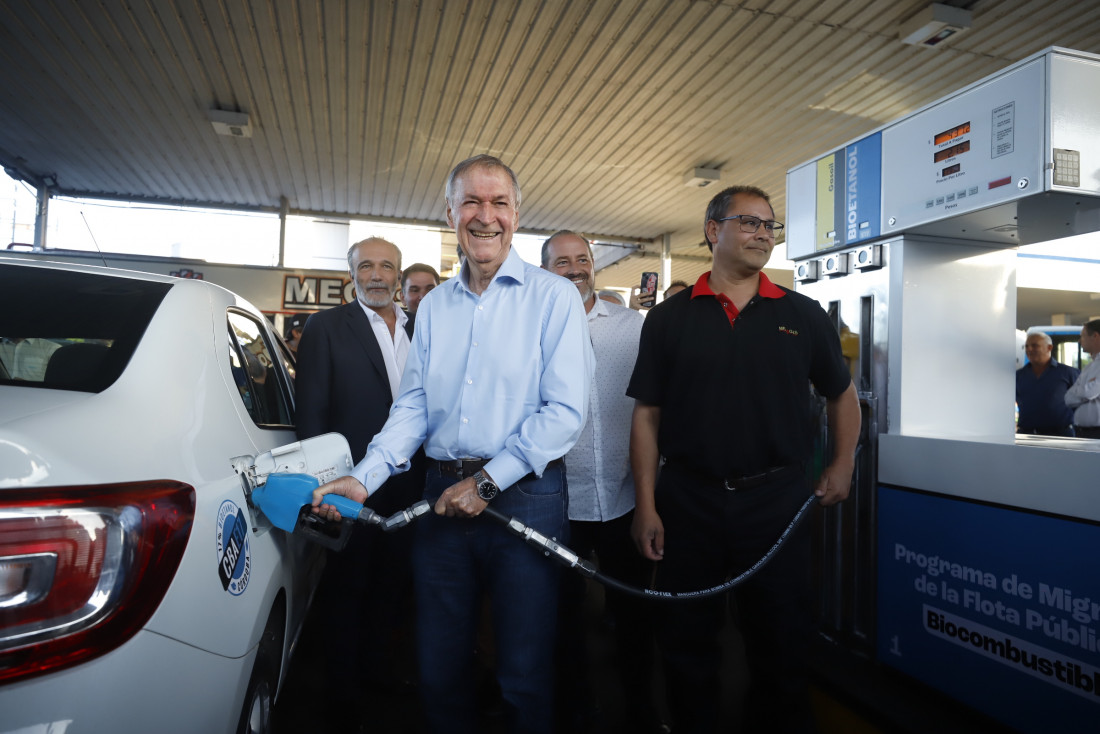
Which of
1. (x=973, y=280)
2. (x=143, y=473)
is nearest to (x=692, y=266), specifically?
(x=973, y=280)

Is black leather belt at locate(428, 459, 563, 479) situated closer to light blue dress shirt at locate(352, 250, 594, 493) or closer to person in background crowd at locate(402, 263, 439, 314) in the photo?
light blue dress shirt at locate(352, 250, 594, 493)

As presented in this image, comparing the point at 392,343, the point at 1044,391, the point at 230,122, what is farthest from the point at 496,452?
the point at 230,122

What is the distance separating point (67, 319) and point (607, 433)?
5.70 ft

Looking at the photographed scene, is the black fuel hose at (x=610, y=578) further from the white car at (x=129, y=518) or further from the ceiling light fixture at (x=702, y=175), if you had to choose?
the ceiling light fixture at (x=702, y=175)

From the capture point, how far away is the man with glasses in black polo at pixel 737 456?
2.10 metres

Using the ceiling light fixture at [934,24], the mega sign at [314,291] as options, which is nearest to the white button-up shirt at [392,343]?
the ceiling light fixture at [934,24]

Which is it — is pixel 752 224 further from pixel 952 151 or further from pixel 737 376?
pixel 952 151

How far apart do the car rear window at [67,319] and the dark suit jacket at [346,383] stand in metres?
0.85

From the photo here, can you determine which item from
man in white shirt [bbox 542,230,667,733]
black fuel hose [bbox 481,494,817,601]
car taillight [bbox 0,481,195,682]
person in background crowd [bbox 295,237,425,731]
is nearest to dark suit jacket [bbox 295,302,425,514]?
person in background crowd [bbox 295,237,425,731]

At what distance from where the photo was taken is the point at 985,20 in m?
5.90

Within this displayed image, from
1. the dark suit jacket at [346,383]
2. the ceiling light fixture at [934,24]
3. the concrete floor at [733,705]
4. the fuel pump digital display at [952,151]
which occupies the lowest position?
the concrete floor at [733,705]

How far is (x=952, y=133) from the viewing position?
2.52 metres

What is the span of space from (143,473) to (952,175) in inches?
111

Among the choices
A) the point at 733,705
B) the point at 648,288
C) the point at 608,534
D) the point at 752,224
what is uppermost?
the point at 648,288
